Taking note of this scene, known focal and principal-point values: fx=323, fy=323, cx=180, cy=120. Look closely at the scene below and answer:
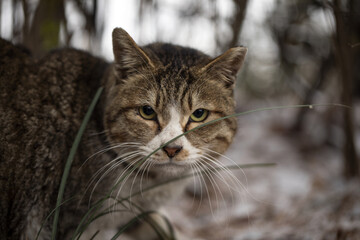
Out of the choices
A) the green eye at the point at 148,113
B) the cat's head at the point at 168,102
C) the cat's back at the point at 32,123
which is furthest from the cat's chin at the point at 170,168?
the cat's back at the point at 32,123

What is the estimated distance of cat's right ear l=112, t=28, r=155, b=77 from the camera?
7.62ft

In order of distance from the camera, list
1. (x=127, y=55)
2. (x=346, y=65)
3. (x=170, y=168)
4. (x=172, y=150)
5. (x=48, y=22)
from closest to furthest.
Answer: (x=172, y=150)
(x=170, y=168)
(x=127, y=55)
(x=346, y=65)
(x=48, y=22)

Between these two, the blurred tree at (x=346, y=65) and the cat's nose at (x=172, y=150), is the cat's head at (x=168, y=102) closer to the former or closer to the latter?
the cat's nose at (x=172, y=150)

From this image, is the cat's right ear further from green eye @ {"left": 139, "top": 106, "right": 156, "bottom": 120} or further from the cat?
green eye @ {"left": 139, "top": 106, "right": 156, "bottom": 120}

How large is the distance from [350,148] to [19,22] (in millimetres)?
4332

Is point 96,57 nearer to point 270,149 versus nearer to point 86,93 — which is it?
point 86,93

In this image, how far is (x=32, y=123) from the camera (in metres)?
2.42

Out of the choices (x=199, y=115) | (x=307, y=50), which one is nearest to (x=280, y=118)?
(x=307, y=50)

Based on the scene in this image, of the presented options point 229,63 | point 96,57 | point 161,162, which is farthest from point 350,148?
point 96,57

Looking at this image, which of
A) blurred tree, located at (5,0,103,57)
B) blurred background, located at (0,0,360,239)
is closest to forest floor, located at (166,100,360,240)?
blurred background, located at (0,0,360,239)

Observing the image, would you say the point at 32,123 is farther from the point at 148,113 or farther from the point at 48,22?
the point at 48,22

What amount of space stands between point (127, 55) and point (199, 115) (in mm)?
710

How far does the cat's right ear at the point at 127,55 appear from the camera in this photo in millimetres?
2322

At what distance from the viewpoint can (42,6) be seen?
156 inches
